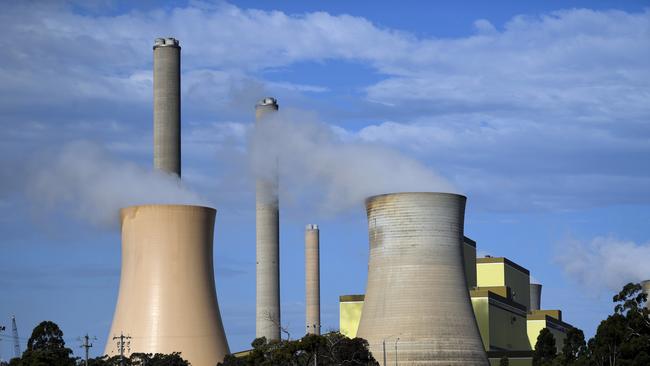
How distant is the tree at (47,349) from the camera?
51281 millimetres

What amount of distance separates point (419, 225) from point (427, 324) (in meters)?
4.06

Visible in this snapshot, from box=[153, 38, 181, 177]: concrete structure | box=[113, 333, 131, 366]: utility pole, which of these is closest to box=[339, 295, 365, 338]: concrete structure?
box=[153, 38, 181, 177]: concrete structure

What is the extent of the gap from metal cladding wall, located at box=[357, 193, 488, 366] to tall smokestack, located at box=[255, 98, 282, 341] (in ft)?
72.4

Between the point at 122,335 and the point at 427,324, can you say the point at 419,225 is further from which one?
the point at 122,335

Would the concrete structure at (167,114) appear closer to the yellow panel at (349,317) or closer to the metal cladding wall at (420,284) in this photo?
the metal cladding wall at (420,284)

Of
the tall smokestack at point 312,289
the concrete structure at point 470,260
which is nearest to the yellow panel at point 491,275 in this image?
the concrete structure at point 470,260

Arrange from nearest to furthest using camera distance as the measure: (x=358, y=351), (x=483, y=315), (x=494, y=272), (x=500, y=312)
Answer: (x=358, y=351)
(x=483, y=315)
(x=500, y=312)
(x=494, y=272)

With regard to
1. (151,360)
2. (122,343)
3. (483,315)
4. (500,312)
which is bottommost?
(151,360)

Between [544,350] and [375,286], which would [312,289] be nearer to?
[544,350]

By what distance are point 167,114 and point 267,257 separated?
54.9 feet

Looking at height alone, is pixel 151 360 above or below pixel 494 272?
below

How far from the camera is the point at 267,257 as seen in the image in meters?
74.4

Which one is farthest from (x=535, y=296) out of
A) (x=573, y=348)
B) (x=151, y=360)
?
(x=151, y=360)

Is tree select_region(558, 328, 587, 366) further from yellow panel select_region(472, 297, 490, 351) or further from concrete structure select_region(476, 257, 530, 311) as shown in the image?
concrete structure select_region(476, 257, 530, 311)
